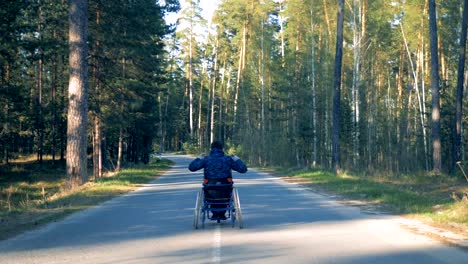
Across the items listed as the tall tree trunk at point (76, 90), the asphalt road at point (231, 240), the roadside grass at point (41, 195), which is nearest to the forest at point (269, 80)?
the tall tree trunk at point (76, 90)

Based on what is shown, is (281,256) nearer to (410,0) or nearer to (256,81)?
(410,0)

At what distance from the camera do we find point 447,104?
35.6 meters

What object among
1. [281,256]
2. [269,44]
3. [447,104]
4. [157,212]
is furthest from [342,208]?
[269,44]

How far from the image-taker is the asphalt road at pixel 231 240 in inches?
345

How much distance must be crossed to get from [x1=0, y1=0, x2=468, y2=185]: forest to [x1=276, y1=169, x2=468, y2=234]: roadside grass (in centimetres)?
204

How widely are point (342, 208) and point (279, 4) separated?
45988 mm

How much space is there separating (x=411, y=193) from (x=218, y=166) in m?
8.95

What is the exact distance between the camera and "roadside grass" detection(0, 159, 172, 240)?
1379 cm

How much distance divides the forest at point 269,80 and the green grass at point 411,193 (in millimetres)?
2030

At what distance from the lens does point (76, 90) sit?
2239cm

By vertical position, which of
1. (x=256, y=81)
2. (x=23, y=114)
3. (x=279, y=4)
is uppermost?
(x=279, y=4)

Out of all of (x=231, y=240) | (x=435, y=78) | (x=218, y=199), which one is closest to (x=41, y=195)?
(x=218, y=199)

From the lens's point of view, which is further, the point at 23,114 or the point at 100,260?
the point at 23,114

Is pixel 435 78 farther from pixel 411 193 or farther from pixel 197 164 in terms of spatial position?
pixel 197 164
